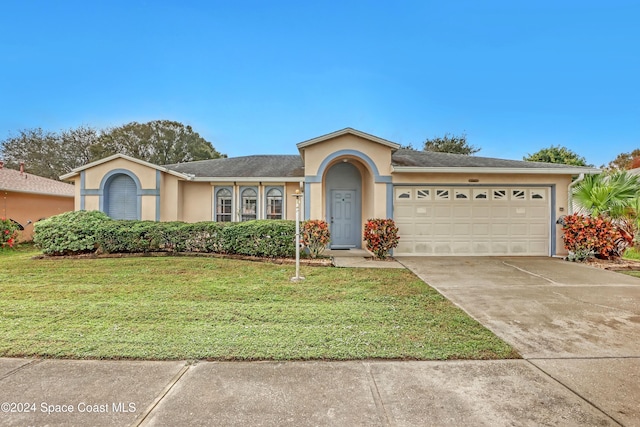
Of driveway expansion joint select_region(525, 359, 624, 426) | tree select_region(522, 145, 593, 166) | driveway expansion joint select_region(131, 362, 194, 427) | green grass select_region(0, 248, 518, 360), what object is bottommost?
driveway expansion joint select_region(525, 359, 624, 426)

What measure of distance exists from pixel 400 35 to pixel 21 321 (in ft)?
54.5

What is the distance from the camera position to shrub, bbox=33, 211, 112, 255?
9.41m

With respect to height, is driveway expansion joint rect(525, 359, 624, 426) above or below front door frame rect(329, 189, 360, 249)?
below

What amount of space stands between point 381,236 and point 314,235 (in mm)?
2180

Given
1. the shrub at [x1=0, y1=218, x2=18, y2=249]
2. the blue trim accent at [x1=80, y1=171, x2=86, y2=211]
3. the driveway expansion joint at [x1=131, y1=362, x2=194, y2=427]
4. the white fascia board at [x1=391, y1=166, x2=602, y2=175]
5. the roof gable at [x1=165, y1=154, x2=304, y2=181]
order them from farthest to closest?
the shrub at [x1=0, y1=218, x2=18, y2=249] < the roof gable at [x1=165, y1=154, x2=304, y2=181] < the blue trim accent at [x1=80, y1=171, x2=86, y2=211] < the white fascia board at [x1=391, y1=166, x2=602, y2=175] < the driveway expansion joint at [x1=131, y1=362, x2=194, y2=427]

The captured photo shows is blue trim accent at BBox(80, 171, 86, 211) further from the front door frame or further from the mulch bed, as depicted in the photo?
the mulch bed

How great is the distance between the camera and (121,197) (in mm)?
11445

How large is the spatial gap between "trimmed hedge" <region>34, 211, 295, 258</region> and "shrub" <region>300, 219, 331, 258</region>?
0.74 metres

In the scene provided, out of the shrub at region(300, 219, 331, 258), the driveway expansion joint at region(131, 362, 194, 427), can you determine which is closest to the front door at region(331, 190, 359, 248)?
the shrub at region(300, 219, 331, 258)

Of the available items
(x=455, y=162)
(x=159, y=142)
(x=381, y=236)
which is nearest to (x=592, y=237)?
(x=455, y=162)

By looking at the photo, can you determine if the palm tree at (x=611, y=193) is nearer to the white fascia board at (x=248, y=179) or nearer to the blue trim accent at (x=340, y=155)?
the blue trim accent at (x=340, y=155)

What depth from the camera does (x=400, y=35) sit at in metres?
14.6

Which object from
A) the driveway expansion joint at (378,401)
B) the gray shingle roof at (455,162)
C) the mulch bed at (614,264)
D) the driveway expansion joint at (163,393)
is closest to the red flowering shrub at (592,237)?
the mulch bed at (614,264)

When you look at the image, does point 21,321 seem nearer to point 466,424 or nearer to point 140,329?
point 140,329
